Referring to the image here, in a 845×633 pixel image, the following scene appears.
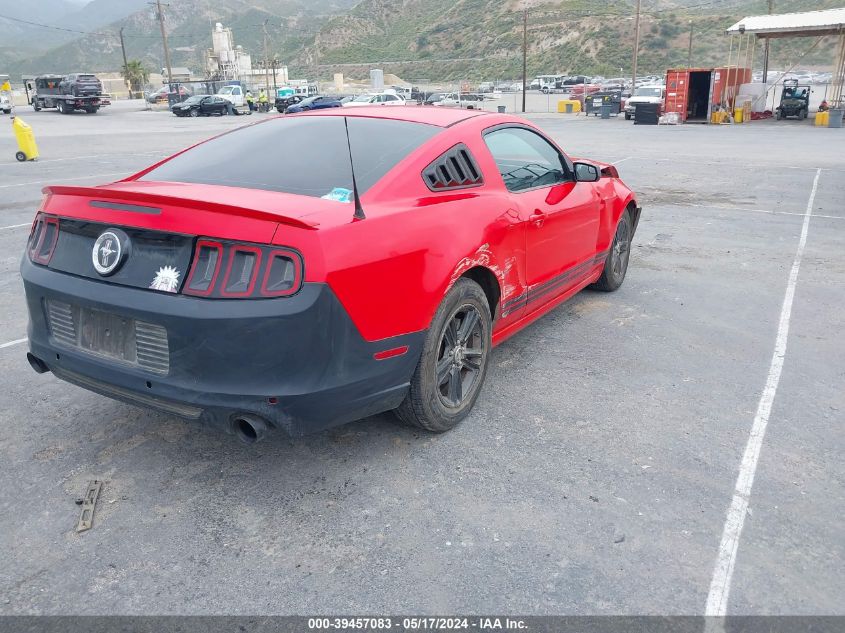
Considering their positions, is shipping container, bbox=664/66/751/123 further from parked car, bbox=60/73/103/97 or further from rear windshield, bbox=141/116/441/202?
parked car, bbox=60/73/103/97

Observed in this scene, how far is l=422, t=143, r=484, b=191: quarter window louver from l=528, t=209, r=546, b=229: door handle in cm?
47

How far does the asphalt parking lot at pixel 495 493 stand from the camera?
2.50 meters

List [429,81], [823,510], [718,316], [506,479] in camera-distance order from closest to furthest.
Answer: [823,510], [506,479], [718,316], [429,81]

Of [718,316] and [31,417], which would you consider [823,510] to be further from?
[31,417]

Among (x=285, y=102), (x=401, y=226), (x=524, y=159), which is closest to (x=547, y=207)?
(x=524, y=159)

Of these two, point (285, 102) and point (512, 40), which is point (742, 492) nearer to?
point (285, 102)

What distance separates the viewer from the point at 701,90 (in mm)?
33406

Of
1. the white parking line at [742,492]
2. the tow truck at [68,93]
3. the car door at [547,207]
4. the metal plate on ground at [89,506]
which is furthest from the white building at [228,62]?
the metal plate on ground at [89,506]

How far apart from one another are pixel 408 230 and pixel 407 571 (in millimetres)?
1429

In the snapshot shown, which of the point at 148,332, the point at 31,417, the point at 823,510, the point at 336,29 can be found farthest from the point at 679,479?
the point at 336,29

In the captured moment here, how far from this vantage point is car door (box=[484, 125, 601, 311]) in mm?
4164

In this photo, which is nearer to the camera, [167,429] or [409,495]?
[409,495]

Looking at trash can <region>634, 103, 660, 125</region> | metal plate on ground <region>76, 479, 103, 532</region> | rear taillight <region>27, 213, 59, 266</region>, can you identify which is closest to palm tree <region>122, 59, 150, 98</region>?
trash can <region>634, 103, 660, 125</region>

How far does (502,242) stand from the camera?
150 inches
